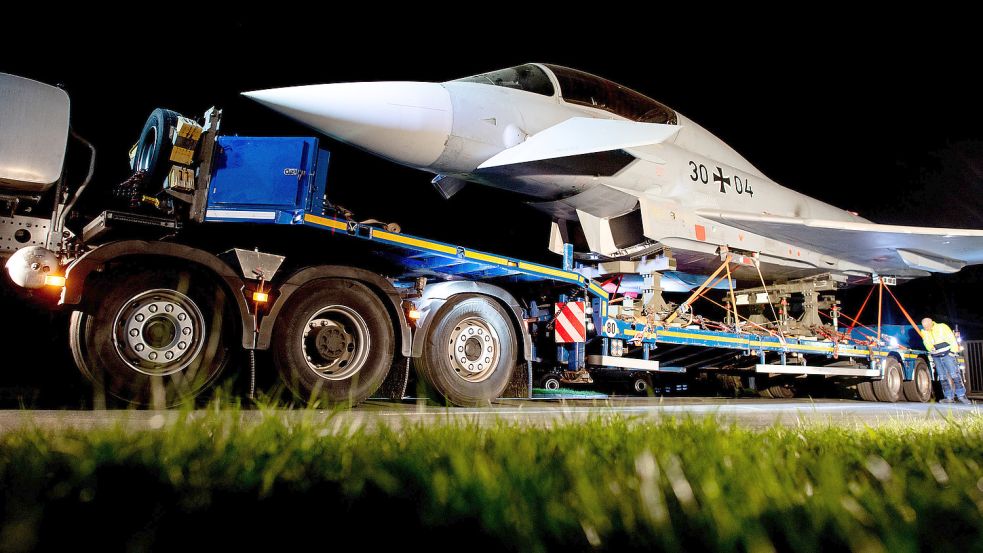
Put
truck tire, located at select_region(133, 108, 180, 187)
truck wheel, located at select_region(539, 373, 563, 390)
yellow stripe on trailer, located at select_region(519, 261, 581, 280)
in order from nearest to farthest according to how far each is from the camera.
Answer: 1. truck tire, located at select_region(133, 108, 180, 187)
2. yellow stripe on trailer, located at select_region(519, 261, 581, 280)
3. truck wheel, located at select_region(539, 373, 563, 390)

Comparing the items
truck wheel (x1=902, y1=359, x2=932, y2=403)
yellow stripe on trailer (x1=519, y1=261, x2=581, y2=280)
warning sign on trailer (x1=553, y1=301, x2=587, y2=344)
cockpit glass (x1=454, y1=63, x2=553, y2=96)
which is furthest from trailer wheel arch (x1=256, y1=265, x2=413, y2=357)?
truck wheel (x1=902, y1=359, x2=932, y2=403)

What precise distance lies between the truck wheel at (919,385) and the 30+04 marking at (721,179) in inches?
212

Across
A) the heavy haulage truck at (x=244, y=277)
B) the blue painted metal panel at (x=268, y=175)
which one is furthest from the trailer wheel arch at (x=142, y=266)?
the blue painted metal panel at (x=268, y=175)

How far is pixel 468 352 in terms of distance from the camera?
5883mm

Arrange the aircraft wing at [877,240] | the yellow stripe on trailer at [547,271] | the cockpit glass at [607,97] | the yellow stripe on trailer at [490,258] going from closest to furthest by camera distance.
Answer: the yellow stripe on trailer at [490,258] < the yellow stripe on trailer at [547,271] < the cockpit glass at [607,97] < the aircraft wing at [877,240]

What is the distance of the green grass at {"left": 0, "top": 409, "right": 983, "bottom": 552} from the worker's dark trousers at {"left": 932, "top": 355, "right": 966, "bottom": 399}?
11.2 m

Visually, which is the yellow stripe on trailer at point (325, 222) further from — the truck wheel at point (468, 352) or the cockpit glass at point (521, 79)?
the cockpit glass at point (521, 79)

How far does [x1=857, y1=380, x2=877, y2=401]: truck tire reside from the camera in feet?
36.1

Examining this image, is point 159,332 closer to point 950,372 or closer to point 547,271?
point 547,271

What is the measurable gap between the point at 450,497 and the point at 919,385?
1305cm

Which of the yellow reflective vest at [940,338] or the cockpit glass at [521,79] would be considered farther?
the yellow reflective vest at [940,338]

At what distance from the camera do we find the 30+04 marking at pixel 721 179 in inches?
334

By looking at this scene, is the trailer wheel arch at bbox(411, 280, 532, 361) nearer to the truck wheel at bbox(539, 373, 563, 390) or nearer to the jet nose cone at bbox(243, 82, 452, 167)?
the jet nose cone at bbox(243, 82, 452, 167)

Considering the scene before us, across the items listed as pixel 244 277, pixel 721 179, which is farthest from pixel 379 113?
pixel 721 179
